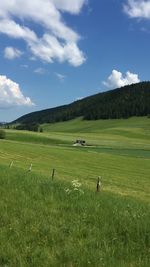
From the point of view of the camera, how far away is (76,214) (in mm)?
11539

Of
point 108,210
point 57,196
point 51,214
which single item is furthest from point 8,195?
point 108,210

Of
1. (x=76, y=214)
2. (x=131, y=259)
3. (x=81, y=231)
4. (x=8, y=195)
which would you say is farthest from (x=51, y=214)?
(x=131, y=259)

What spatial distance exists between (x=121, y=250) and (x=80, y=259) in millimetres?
894

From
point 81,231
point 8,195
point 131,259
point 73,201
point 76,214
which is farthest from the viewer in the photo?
point 8,195

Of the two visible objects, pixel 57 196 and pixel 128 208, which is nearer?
pixel 128 208

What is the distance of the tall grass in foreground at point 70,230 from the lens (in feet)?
30.0

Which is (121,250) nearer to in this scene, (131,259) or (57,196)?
(131,259)

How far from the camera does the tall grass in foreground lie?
9148 millimetres

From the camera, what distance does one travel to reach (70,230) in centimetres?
1063

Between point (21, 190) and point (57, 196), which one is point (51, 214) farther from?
point (21, 190)

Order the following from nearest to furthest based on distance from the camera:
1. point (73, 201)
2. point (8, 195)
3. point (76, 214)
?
point (76, 214)
point (73, 201)
point (8, 195)

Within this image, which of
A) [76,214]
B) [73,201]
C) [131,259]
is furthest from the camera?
[73,201]

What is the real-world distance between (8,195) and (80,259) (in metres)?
5.10

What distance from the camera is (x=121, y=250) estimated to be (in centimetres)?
934
